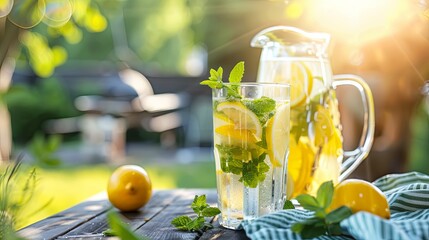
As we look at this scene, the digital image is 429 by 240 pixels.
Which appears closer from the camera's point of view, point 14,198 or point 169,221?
point 14,198

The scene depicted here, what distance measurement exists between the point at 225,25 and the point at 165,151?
2719mm

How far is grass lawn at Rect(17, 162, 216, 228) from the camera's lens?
4.41m

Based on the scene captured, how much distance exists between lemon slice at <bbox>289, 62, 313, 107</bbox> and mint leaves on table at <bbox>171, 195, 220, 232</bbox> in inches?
10.8

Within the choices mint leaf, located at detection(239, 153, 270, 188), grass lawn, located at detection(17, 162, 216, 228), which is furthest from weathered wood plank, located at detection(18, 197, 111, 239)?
grass lawn, located at detection(17, 162, 216, 228)

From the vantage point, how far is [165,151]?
876 cm

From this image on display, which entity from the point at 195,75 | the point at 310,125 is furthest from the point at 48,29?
the point at 195,75

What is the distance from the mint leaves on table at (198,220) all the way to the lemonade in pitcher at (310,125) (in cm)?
22

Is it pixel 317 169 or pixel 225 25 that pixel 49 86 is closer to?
pixel 225 25

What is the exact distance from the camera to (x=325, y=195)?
30.5 inches

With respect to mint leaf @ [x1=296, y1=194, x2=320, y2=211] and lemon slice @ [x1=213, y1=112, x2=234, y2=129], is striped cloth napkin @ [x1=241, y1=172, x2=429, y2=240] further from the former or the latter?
lemon slice @ [x1=213, y1=112, x2=234, y2=129]

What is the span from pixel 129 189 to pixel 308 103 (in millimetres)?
372

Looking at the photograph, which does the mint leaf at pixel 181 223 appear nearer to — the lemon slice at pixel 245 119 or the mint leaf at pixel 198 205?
the mint leaf at pixel 198 205

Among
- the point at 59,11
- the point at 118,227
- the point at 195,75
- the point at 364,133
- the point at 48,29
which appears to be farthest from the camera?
the point at 195,75

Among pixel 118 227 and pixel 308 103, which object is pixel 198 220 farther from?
pixel 118 227
